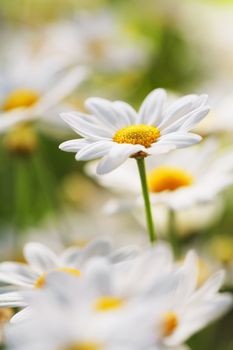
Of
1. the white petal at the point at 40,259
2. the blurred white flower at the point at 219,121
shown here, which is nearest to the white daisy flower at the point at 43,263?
the white petal at the point at 40,259

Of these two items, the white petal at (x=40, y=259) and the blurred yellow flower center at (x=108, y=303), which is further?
the white petal at (x=40, y=259)

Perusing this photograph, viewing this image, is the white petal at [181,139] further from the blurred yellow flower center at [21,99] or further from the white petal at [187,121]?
the blurred yellow flower center at [21,99]

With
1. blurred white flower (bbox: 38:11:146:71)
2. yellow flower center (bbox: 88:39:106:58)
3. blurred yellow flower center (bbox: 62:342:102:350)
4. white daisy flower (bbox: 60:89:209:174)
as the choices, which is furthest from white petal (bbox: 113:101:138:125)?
yellow flower center (bbox: 88:39:106:58)

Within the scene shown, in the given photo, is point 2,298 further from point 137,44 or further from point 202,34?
point 202,34

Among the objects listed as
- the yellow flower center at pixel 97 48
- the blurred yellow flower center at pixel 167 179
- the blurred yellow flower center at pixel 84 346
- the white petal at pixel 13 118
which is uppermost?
the yellow flower center at pixel 97 48

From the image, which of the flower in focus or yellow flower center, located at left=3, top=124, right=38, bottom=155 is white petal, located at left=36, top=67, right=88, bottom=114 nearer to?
yellow flower center, located at left=3, top=124, right=38, bottom=155
